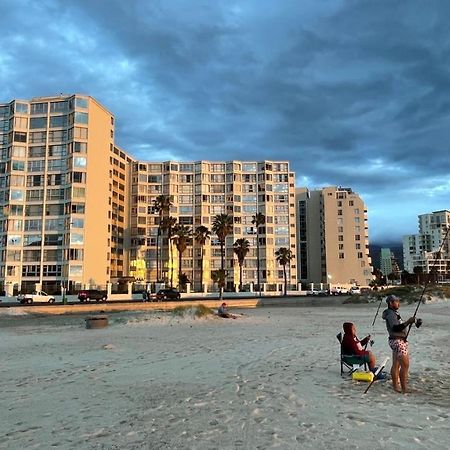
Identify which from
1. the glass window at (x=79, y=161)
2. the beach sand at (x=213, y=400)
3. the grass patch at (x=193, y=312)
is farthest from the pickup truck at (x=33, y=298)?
the beach sand at (x=213, y=400)

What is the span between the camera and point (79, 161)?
305 feet

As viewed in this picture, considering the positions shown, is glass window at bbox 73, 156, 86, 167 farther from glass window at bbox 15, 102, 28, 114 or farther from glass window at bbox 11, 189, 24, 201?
glass window at bbox 15, 102, 28, 114

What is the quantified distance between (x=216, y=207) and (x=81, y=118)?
4087 cm

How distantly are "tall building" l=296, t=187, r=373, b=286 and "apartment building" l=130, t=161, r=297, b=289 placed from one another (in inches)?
659

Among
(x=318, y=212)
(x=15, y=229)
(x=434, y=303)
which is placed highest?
(x=318, y=212)

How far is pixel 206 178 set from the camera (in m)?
119

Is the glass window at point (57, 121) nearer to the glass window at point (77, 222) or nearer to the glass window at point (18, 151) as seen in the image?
the glass window at point (18, 151)

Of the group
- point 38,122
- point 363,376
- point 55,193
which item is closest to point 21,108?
point 38,122

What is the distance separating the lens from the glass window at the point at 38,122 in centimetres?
9656

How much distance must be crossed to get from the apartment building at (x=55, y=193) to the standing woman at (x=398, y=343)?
83.5m

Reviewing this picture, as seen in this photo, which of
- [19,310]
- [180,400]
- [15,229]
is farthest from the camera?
[15,229]

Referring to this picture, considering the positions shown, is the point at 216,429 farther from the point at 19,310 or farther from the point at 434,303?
the point at 434,303

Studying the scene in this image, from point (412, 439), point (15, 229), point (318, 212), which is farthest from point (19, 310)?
point (318, 212)

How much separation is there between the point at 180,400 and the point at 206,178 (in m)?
111
